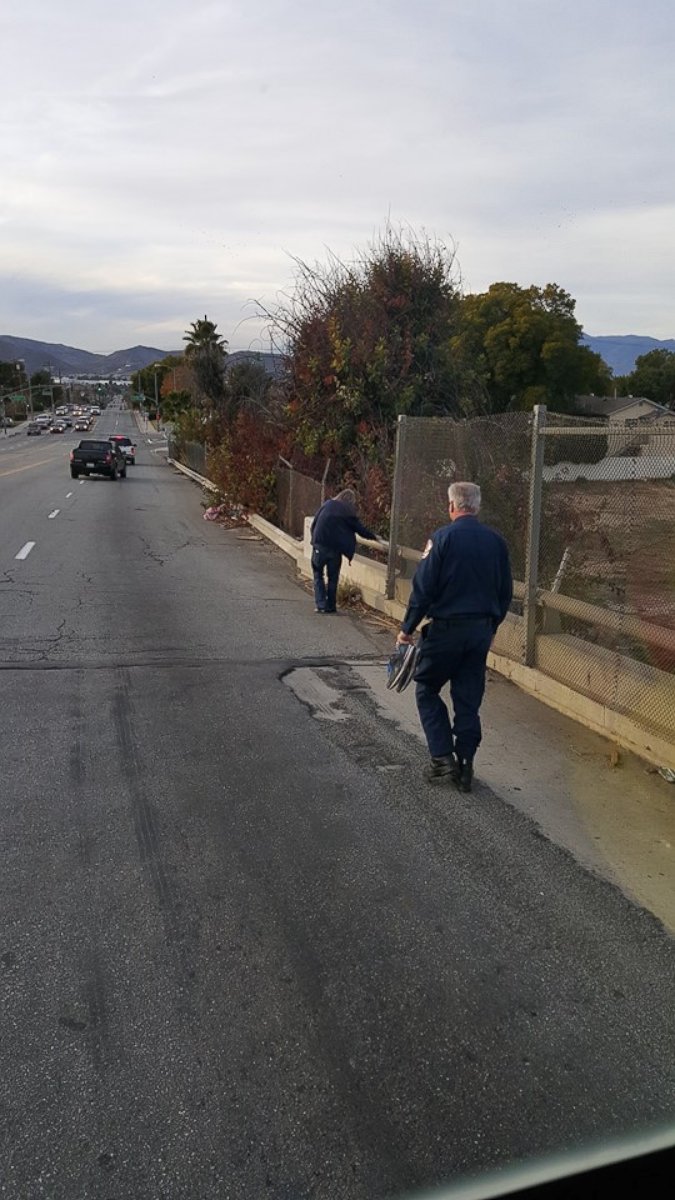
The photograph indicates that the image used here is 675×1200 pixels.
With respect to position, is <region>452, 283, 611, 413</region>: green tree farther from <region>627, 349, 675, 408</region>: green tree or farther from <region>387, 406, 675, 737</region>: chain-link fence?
<region>387, 406, 675, 737</region>: chain-link fence

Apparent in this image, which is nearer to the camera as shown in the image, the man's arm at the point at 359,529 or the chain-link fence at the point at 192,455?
the man's arm at the point at 359,529

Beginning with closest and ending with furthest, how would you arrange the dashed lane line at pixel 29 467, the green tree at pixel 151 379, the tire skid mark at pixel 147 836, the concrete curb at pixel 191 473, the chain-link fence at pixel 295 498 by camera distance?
the tire skid mark at pixel 147 836 < the chain-link fence at pixel 295 498 < the concrete curb at pixel 191 473 < the dashed lane line at pixel 29 467 < the green tree at pixel 151 379

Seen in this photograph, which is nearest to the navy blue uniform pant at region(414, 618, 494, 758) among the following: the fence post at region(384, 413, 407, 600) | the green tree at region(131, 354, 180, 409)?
the fence post at region(384, 413, 407, 600)

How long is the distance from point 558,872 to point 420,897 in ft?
2.42

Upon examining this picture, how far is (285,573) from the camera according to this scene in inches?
612

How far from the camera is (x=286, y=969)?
140 inches

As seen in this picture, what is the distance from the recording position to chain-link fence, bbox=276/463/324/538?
635 inches

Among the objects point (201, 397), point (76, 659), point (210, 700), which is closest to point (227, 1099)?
point (210, 700)

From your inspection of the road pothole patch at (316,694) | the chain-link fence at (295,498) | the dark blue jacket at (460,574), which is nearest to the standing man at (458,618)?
the dark blue jacket at (460,574)

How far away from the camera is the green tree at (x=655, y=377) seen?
260ft

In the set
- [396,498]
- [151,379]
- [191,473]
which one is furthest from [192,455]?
[151,379]

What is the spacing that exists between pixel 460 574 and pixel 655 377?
268 ft

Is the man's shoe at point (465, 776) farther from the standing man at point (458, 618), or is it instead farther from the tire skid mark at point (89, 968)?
the tire skid mark at point (89, 968)

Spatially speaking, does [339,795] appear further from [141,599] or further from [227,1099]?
[141,599]
